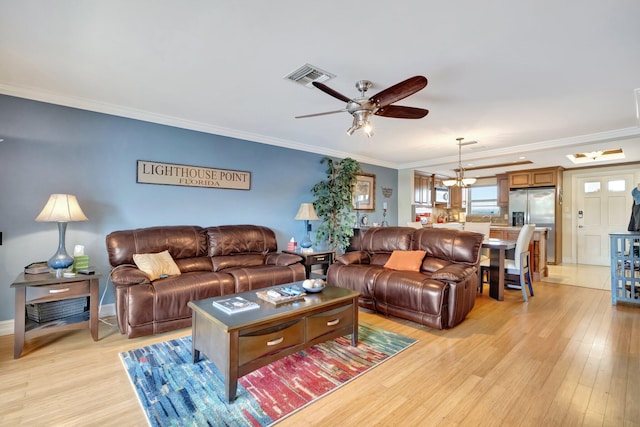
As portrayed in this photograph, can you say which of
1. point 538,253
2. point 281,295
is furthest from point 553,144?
point 281,295

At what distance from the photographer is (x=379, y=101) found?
2449mm

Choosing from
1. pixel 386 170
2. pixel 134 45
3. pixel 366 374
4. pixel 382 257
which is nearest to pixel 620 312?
pixel 382 257

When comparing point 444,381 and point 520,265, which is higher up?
point 520,265

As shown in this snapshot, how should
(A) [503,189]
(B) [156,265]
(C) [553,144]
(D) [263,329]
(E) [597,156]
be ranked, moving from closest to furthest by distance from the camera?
(D) [263,329] → (B) [156,265] → (C) [553,144] → (E) [597,156] → (A) [503,189]

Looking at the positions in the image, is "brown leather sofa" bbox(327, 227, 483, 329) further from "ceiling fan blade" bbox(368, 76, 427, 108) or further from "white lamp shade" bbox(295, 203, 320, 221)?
"ceiling fan blade" bbox(368, 76, 427, 108)

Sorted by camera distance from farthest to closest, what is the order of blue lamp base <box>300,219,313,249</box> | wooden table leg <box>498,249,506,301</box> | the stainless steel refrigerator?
the stainless steel refrigerator, blue lamp base <box>300,219,313,249</box>, wooden table leg <box>498,249,506,301</box>

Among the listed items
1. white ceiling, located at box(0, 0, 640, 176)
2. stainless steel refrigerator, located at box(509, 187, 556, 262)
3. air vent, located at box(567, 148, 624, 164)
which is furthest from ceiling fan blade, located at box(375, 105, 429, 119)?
stainless steel refrigerator, located at box(509, 187, 556, 262)

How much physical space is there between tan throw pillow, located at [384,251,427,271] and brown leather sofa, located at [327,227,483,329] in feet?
0.33

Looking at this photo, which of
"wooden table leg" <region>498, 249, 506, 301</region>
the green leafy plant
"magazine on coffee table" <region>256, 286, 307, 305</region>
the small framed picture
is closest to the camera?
"magazine on coffee table" <region>256, 286, 307, 305</region>

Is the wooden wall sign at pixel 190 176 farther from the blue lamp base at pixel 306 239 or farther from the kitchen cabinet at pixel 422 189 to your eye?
the kitchen cabinet at pixel 422 189

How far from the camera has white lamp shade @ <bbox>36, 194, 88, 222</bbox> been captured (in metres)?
2.73

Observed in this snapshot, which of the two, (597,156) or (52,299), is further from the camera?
(597,156)

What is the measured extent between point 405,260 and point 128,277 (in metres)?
3.06

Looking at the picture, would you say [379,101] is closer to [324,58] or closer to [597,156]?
[324,58]
